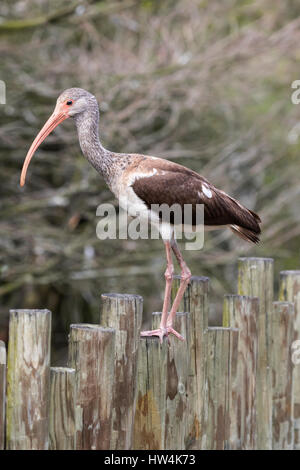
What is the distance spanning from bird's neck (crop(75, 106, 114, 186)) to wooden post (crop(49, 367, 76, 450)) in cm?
181

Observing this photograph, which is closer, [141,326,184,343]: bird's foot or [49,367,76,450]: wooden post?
[49,367,76,450]: wooden post

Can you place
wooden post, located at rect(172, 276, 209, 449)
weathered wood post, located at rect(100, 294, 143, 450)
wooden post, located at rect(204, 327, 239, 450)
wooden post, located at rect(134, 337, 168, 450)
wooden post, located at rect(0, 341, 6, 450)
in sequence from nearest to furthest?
wooden post, located at rect(0, 341, 6, 450)
weathered wood post, located at rect(100, 294, 143, 450)
wooden post, located at rect(134, 337, 168, 450)
wooden post, located at rect(172, 276, 209, 449)
wooden post, located at rect(204, 327, 239, 450)

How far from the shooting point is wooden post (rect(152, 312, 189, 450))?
4.11m

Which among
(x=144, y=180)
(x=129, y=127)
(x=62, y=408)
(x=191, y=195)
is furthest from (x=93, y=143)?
(x=129, y=127)

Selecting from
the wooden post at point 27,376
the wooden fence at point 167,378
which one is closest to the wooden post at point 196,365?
the wooden fence at point 167,378

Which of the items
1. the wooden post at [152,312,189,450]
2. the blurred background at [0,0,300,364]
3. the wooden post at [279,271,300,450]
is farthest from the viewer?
the blurred background at [0,0,300,364]

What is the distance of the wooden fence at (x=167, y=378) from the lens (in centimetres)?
330

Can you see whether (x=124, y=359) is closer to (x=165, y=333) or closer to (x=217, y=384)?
(x=165, y=333)

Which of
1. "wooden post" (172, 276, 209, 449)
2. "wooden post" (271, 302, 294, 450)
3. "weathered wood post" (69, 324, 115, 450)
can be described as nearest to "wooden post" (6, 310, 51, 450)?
"weathered wood post" (69, 324, 115, 450)

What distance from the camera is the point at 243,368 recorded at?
4.72m

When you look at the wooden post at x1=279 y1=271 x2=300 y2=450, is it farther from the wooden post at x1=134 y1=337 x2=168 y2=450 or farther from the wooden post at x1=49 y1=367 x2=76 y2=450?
the wooden post at x1=49 y1=367 x2=76 y2=450

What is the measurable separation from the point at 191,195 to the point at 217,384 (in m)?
1.22

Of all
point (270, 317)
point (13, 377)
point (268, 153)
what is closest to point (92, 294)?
point (268, 153)

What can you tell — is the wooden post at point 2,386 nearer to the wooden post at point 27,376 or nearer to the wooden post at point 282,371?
the wooden post at point 27,376
